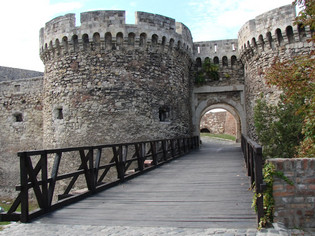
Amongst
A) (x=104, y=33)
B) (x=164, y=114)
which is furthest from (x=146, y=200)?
(x=104, y=33)

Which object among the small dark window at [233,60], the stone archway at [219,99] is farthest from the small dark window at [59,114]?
the small dark window at [233,60]

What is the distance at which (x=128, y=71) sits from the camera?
33.6 ft

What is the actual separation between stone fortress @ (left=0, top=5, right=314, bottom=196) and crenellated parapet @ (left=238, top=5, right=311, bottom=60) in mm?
33

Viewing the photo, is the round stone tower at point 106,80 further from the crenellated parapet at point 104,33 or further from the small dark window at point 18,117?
the small dark window at point 18,117

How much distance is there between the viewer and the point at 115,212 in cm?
390

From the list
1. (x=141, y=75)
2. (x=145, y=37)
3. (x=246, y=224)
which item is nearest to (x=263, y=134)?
(x=141, y=75)

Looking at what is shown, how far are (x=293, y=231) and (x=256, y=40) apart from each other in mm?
9808

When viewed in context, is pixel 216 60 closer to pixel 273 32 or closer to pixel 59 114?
pixel 273 32

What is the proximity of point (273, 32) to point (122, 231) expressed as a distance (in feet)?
33.9

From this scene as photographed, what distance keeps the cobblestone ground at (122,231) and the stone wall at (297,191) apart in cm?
16

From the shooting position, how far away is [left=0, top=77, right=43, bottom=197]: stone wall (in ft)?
44.5

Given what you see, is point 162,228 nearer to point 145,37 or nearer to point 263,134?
point 263,134

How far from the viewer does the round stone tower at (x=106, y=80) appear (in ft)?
32.9

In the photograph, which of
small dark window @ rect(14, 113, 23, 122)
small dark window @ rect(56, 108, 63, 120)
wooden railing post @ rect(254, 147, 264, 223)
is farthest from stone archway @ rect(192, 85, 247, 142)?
wooden railing post @ rect(254, 147, 264, 223)
